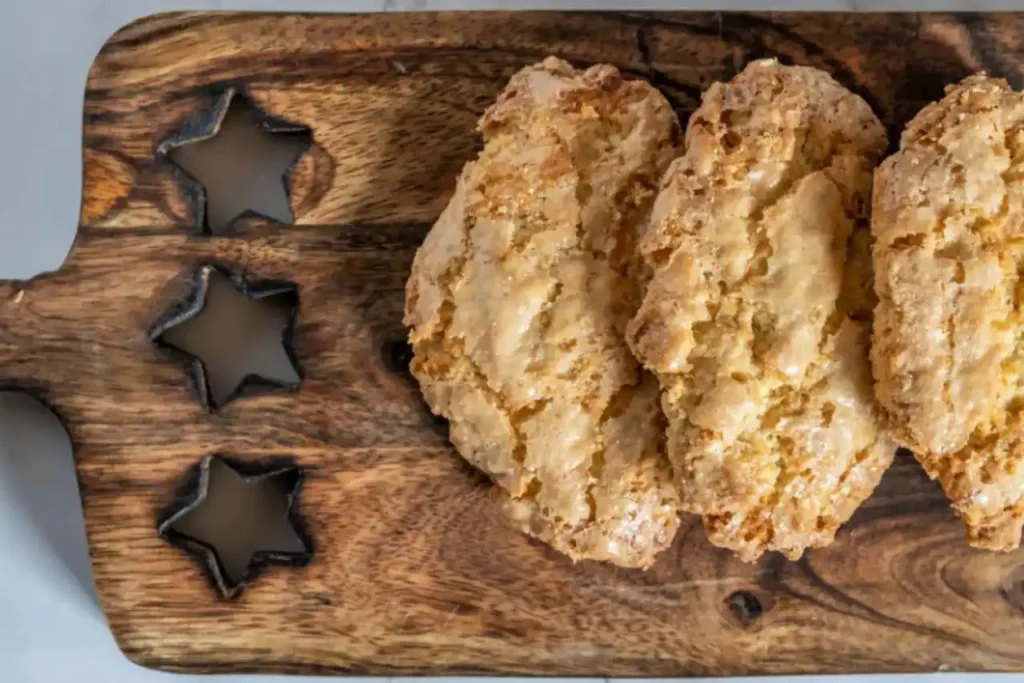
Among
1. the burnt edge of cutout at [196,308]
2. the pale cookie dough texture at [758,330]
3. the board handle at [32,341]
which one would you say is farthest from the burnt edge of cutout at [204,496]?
the pale cookie dough texture at [758,330]

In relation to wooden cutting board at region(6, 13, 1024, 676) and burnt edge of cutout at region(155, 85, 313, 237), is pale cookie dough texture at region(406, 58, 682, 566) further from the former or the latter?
burnt edge of cutout at region(155, 85, 313, 237)

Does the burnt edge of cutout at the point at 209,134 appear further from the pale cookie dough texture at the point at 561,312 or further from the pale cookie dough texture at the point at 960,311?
the pale cookie dough texture at the point at 960,311

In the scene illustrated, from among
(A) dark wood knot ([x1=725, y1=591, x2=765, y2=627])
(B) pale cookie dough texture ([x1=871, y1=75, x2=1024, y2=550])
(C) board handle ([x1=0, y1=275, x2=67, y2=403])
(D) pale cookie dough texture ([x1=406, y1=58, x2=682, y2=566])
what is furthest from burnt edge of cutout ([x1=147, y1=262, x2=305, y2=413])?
(B) pale cookie dough texture ([x1=871, y1=75, x2=1024, y2=550])

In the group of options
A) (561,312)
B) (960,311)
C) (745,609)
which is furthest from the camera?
(745,609)

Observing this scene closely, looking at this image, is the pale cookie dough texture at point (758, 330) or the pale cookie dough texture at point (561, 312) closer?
the pale cookie dough texture at point (758, 330)

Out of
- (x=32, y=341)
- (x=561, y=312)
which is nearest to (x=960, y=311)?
(x=561, y=312)

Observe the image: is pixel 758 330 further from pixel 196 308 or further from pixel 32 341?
pixel 32 341

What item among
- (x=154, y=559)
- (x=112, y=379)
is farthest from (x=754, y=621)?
(x=112, y=379)
